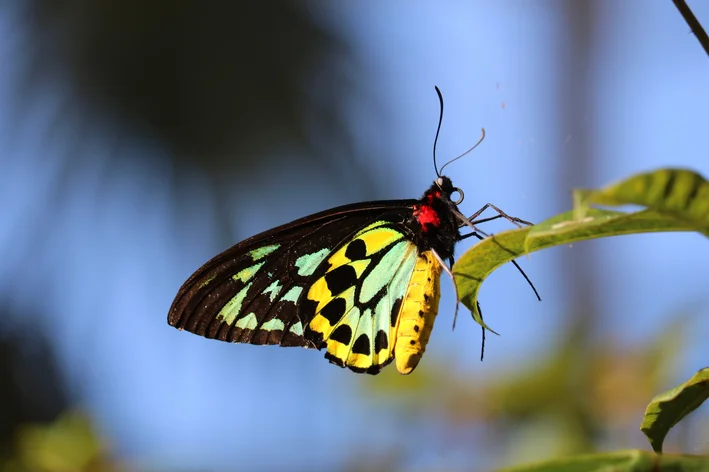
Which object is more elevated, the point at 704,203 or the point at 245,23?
the point at 245,23

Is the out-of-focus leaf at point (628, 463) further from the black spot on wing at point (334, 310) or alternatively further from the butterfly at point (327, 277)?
the black spot on wing at point (334, 310)

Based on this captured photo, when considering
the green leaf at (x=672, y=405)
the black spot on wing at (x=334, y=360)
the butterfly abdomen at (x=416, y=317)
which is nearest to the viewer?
the green leaf at (x=672, y=405)

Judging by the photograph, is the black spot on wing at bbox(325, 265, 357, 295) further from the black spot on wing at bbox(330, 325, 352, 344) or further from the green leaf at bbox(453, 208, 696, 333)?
the green leaf at bbox(453, 208, 696, 333)

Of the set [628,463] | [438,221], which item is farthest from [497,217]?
[628,463]

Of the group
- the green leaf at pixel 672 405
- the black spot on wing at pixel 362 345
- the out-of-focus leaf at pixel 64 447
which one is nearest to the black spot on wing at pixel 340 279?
the black spot on wing at pixel 362 345

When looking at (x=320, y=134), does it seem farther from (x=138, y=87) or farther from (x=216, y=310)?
(x=216, y=310)

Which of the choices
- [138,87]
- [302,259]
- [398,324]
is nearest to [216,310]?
[302,259]
